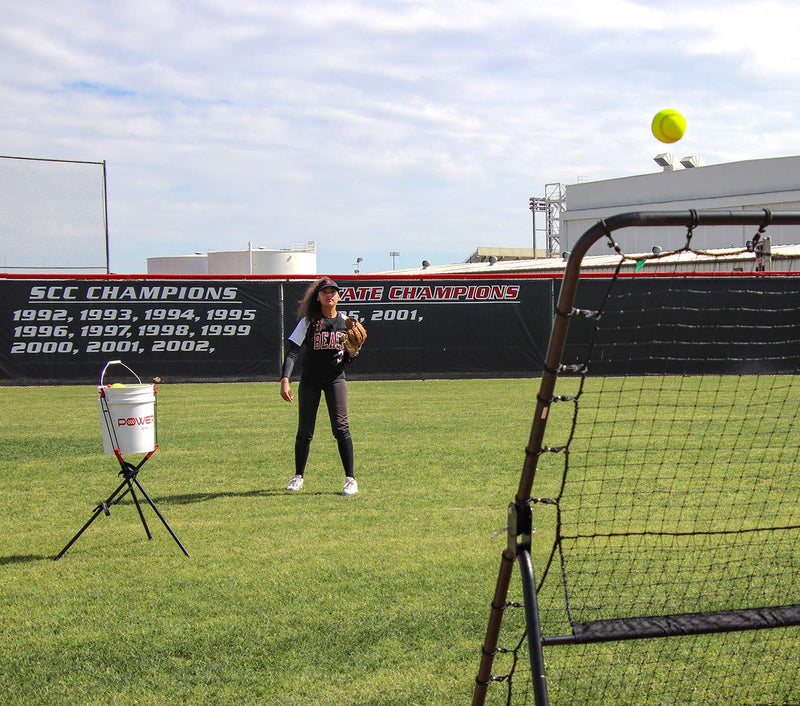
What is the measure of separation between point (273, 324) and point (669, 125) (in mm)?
9881

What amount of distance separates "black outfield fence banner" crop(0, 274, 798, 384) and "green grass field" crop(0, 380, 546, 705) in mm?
8731

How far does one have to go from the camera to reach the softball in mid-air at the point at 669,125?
19797 millimetres

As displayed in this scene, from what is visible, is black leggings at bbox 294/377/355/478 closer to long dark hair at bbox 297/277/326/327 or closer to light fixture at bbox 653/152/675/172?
long dark hair at bbox 297/277/326/327

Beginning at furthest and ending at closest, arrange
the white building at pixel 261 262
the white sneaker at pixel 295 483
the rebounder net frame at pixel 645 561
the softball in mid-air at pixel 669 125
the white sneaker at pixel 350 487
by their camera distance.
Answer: the white building at pixel 261 262 → the softball in mid-air at pixel 669 125 → the white sneaker at pixel 295 483 → the white sneaker at pixel 350 487 → the rebounder net frame at pixel 645 561

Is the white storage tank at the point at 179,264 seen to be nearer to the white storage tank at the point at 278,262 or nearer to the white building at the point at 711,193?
the white storage tank at the point at 278,262

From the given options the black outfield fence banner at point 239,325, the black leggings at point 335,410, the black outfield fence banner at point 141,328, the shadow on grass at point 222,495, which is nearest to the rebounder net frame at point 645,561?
the black leggings at point 335,410

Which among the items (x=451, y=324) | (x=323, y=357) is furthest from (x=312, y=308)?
(x=451, y=324)

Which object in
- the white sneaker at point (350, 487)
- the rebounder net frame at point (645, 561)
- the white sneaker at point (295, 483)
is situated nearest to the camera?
the rebounder net frame at point (645, 561)

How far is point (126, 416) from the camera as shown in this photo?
6285 millimetres

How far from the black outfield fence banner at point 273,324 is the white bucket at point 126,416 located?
14.2 meters

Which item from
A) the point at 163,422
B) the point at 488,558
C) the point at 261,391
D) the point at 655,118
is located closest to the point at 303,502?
the point at 488,558

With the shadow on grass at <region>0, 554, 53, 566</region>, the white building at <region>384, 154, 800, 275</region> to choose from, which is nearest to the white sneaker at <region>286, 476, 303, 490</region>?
the shadow on grass at <region>0, 554, 53, 566</region>

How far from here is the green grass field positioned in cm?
437

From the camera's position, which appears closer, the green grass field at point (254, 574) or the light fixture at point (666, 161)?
the green grass field at point (254, 574)
